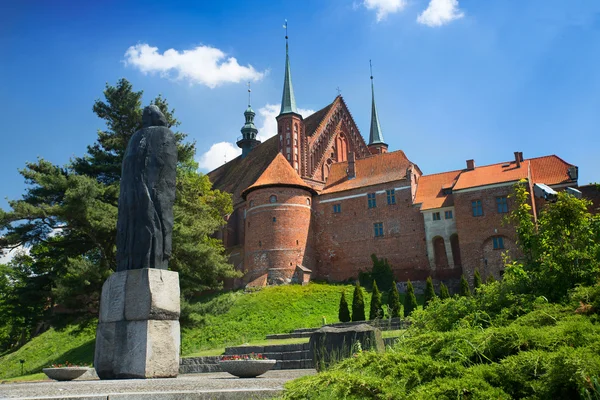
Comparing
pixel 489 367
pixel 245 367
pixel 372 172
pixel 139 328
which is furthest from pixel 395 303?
pixel 489 367

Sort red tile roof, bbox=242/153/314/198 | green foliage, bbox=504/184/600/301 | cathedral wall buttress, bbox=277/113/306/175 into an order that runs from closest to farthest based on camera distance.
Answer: green foliage, bbox=504/184/600/301
red tile roof, bbox=242/153/314/198
cathedral wall buttress, bbox=277/113/306/175

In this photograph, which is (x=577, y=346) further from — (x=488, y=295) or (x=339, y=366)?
(x=488, y=295)

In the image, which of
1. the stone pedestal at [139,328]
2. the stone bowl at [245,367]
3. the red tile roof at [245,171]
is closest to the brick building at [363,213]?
the red tile roof at [245,171]

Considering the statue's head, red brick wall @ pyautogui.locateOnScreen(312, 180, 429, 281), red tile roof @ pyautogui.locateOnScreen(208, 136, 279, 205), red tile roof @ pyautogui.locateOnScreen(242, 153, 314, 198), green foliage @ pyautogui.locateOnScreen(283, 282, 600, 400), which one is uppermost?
red tile roof @ pyautogui.locateOnScreen(208, 136, 279, 205)

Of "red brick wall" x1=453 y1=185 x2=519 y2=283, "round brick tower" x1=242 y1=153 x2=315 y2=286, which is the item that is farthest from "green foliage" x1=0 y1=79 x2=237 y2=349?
"red brick wall" x1=453 y1=185 x2=519 y2=283

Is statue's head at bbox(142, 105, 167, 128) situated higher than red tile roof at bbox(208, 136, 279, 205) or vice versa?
red tile roof at bbox(208, 136, 279, 205)

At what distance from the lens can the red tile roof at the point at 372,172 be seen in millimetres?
42844

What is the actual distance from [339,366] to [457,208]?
3361 cm

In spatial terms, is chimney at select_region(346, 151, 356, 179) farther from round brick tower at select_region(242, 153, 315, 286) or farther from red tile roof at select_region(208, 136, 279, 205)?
red tile roof at select_region(208, 136, 279, 205)

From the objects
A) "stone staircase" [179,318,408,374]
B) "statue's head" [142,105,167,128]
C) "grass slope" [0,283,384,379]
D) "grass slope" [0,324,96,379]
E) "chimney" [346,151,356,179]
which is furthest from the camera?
"chimney" [346,151,356,179]

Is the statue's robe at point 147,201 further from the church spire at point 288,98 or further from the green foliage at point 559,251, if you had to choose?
the church spire at point 288,98

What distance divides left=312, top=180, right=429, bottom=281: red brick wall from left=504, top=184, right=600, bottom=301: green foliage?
29.3 metres

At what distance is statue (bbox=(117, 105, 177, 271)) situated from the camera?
30.6 feet

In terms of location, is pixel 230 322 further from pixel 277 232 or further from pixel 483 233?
pixel 483 233
